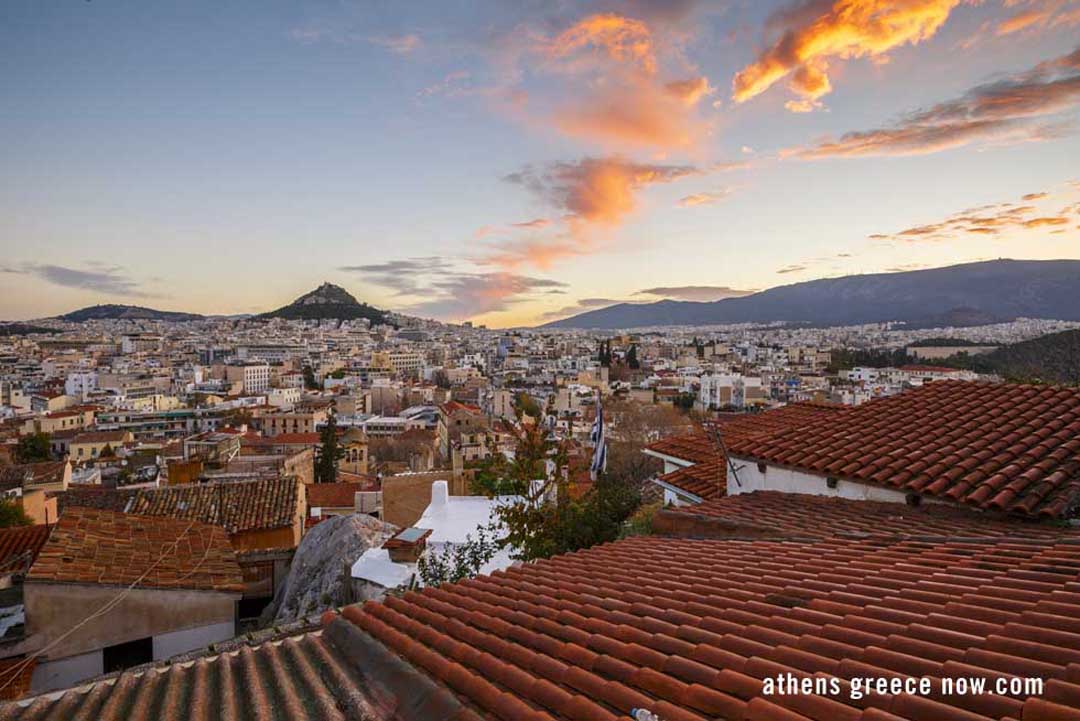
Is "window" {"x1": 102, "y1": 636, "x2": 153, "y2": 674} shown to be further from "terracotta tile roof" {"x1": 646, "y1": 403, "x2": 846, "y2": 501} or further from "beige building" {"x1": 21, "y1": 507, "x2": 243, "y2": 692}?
"terracotta tile roof" {"x1": 646, "y1": 403, "x2": 846, "y2": 501}

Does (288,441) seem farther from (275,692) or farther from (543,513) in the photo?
(275,692)

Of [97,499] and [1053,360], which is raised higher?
[1053,360]

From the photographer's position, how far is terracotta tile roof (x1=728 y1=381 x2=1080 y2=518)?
498 centimetres

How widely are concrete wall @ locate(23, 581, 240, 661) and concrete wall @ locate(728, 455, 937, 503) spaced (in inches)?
249

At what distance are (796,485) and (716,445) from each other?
2.94 meters

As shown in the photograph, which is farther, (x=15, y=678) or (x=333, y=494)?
(x=333, y=494)

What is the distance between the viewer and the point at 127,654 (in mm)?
6711

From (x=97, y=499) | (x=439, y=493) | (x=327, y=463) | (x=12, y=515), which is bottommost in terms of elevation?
(x=327, y=463)

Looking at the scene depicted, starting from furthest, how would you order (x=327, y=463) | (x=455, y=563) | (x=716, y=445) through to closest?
(x=327, y=463)
(x=716, y=445)
(x=455, y=563)

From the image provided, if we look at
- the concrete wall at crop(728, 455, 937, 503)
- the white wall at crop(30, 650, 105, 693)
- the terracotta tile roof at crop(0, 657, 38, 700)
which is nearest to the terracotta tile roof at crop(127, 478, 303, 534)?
the white wall at crop(30, 650, 105, 693)

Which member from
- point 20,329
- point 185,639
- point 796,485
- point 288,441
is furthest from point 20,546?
point 20,329

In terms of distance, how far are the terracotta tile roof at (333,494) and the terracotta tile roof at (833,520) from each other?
15.4 m

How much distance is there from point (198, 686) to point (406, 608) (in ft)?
3.61

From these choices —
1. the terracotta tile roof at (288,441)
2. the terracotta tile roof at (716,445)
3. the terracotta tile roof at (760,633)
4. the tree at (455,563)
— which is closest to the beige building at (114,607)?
the tree at (455,563)
